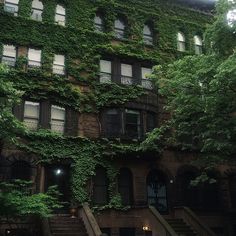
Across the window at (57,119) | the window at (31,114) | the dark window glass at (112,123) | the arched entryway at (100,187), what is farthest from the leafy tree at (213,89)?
the window at (31,114)

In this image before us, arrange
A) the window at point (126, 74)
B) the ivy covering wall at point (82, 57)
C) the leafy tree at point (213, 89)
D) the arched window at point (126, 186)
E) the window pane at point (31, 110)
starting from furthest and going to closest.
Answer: the window at point (126, 74), the arched window at point (126, 186), the window pane at point (31, 110), the ivy covering wall at point (82, 57), the leafy tree at point (213, 89)

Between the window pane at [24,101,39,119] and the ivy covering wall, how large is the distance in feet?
1.44

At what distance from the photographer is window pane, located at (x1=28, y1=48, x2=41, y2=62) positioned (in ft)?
83.6

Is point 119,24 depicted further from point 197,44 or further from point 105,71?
point 197,44

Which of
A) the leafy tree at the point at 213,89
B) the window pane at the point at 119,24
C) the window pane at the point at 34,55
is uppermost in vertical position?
the window pane at the point at 119,24

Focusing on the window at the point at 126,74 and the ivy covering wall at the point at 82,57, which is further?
the window at the point at 126,74

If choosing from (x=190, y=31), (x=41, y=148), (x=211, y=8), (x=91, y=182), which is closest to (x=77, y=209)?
(x=91, y=182)

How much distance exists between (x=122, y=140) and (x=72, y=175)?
387 centimetres

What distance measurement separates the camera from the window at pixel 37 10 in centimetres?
2679

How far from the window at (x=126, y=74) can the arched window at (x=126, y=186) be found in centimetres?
631

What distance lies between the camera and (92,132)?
24906 millimetres

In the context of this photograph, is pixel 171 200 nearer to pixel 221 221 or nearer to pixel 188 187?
pixel 188 187

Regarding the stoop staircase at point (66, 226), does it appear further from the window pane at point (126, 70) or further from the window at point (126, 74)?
the window pane at point (126, 70)

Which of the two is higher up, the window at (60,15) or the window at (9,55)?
the window at (60,15)
